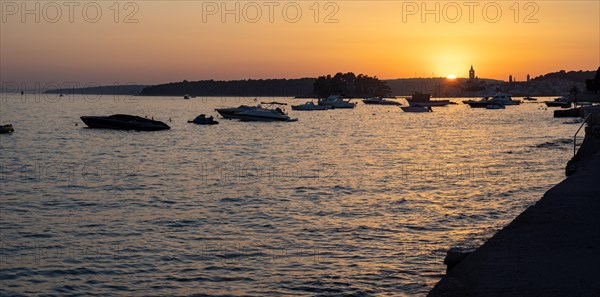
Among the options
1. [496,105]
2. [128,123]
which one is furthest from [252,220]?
[496,105]

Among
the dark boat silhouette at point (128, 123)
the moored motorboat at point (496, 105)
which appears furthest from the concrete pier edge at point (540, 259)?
the moored motorboat at point (496, 105)

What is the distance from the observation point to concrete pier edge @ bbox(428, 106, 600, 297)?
388 inches

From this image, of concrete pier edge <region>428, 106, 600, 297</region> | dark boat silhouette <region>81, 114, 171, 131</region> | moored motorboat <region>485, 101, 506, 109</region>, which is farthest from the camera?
moored motorboat <region>485, 101, 506, 109</region>

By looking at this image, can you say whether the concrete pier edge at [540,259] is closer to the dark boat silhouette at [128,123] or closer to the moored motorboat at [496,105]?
the dark boat silhouette at [128,123]

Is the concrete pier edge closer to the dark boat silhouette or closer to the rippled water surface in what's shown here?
the rippled water surface

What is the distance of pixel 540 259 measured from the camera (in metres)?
11.4

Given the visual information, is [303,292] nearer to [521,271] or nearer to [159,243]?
[521,271]

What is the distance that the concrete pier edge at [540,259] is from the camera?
9.84 meters

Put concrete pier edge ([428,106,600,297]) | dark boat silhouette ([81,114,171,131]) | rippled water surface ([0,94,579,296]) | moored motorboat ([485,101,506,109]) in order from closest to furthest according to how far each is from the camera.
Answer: concrete pier edge ([428,106,600,297]) < rippled water surface ([0,94,579,296]) < dark boat silhouette ([81,114,171,131]) < moored motorboat ([485,101,506,109])

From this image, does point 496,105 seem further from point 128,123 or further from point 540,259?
point 540,259

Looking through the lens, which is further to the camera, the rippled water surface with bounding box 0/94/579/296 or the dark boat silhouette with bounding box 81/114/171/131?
the dark boat silhouette with bounding box 81/114/171/131

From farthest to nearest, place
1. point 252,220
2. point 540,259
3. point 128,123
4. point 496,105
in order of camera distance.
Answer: point 496,105 → point 128,123 → point 252,220 → point 540,259

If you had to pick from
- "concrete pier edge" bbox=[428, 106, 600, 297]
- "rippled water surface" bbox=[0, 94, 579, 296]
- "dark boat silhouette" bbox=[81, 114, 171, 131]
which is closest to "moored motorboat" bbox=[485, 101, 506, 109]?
"dark boat silhouette" bbox=[81, 114, 171, 131]

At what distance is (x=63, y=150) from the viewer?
197 ft
